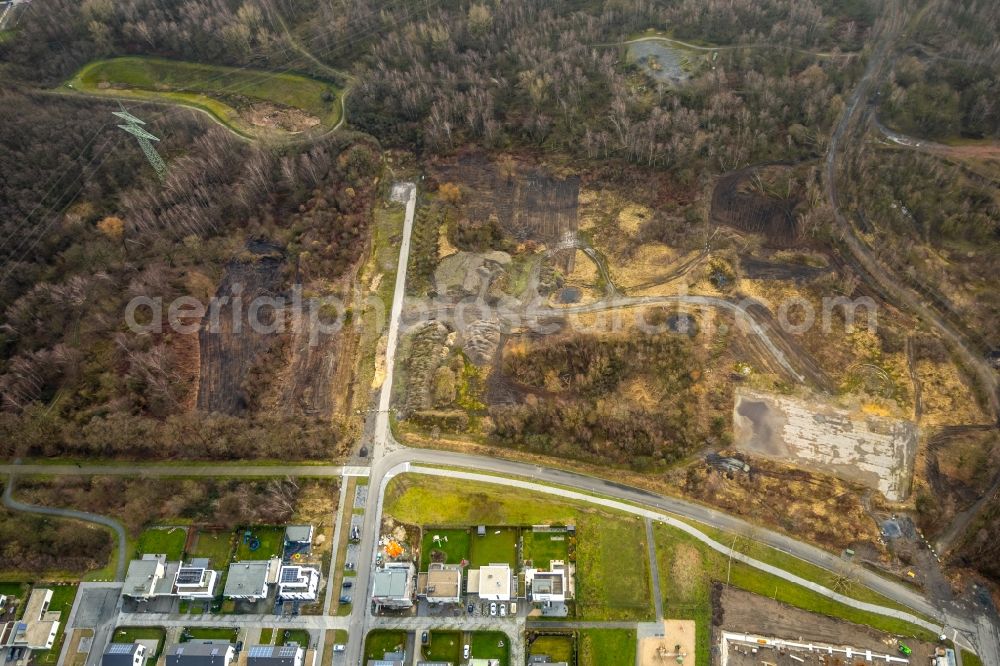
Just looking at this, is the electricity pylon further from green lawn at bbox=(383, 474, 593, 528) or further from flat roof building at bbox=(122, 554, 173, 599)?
green lawn at bbox=(383, 474, 593, 528)

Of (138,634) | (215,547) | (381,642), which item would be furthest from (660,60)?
(138,634)

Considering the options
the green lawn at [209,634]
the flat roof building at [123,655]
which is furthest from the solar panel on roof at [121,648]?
the green lawn at [209,634]

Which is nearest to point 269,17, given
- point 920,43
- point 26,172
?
point 26,172

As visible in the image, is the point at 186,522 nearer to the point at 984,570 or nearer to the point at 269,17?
the point at 984,570

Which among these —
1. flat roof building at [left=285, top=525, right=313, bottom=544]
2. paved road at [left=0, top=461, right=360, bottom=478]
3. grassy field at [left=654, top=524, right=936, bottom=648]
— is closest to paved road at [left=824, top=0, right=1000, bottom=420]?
grassy field at [left=654, top=524, right=936, bottom=648]

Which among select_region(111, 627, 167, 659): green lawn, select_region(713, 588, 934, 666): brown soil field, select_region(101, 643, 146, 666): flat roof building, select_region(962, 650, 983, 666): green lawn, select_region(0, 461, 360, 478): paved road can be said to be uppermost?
select_region(0, 461, 360, 478): paved road

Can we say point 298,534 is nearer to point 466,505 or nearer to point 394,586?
point 394,586
